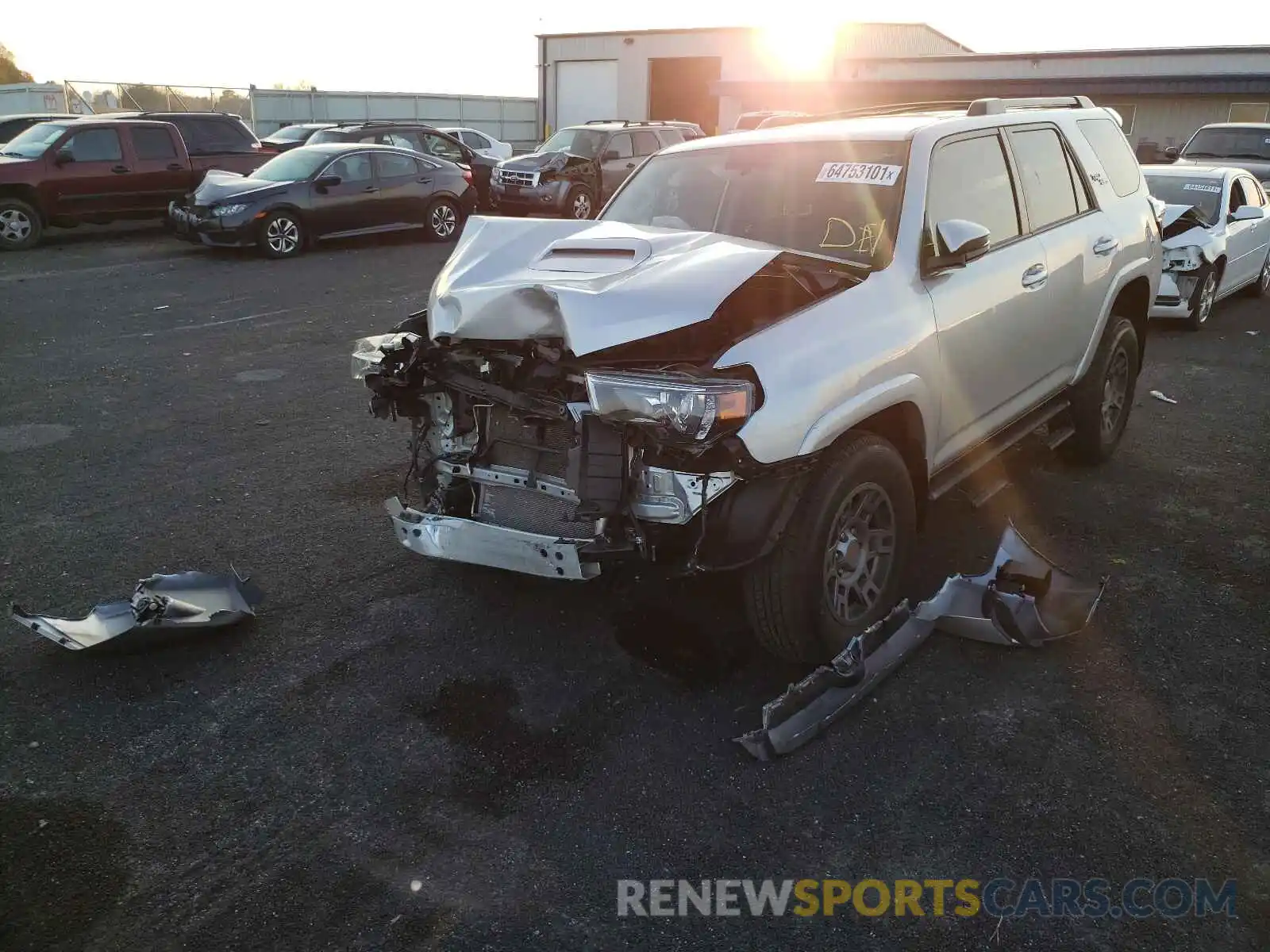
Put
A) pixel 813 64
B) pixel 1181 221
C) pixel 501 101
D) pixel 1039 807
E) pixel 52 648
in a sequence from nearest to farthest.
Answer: pixel 1039 807, pixel 52 648, pixel 1181 221, pixel 813 64, pixel 501 101

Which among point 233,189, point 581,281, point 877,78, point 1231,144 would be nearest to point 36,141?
point 233,189

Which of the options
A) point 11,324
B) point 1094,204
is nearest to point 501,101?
point 11,324

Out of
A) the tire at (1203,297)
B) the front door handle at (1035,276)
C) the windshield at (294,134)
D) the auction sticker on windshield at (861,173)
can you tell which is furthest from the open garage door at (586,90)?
the auction sticker on windshield at (861,173)

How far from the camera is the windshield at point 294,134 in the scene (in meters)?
20.7

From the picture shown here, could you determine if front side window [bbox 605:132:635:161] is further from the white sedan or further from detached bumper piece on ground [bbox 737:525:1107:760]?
detached bumper piece on ground [bbox 737:525:1107:760]

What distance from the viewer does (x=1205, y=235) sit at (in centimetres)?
1000

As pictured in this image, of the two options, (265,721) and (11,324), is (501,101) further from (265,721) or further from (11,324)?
(265,721)

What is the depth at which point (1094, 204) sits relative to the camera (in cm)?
544

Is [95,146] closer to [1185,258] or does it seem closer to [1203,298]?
[1185,258]

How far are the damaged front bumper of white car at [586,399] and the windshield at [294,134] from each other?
733 inches

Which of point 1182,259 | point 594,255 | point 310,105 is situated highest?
point 310,105

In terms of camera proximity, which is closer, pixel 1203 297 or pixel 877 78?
pixel 1203 297

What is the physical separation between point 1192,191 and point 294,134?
1777cm

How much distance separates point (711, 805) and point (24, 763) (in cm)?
227
